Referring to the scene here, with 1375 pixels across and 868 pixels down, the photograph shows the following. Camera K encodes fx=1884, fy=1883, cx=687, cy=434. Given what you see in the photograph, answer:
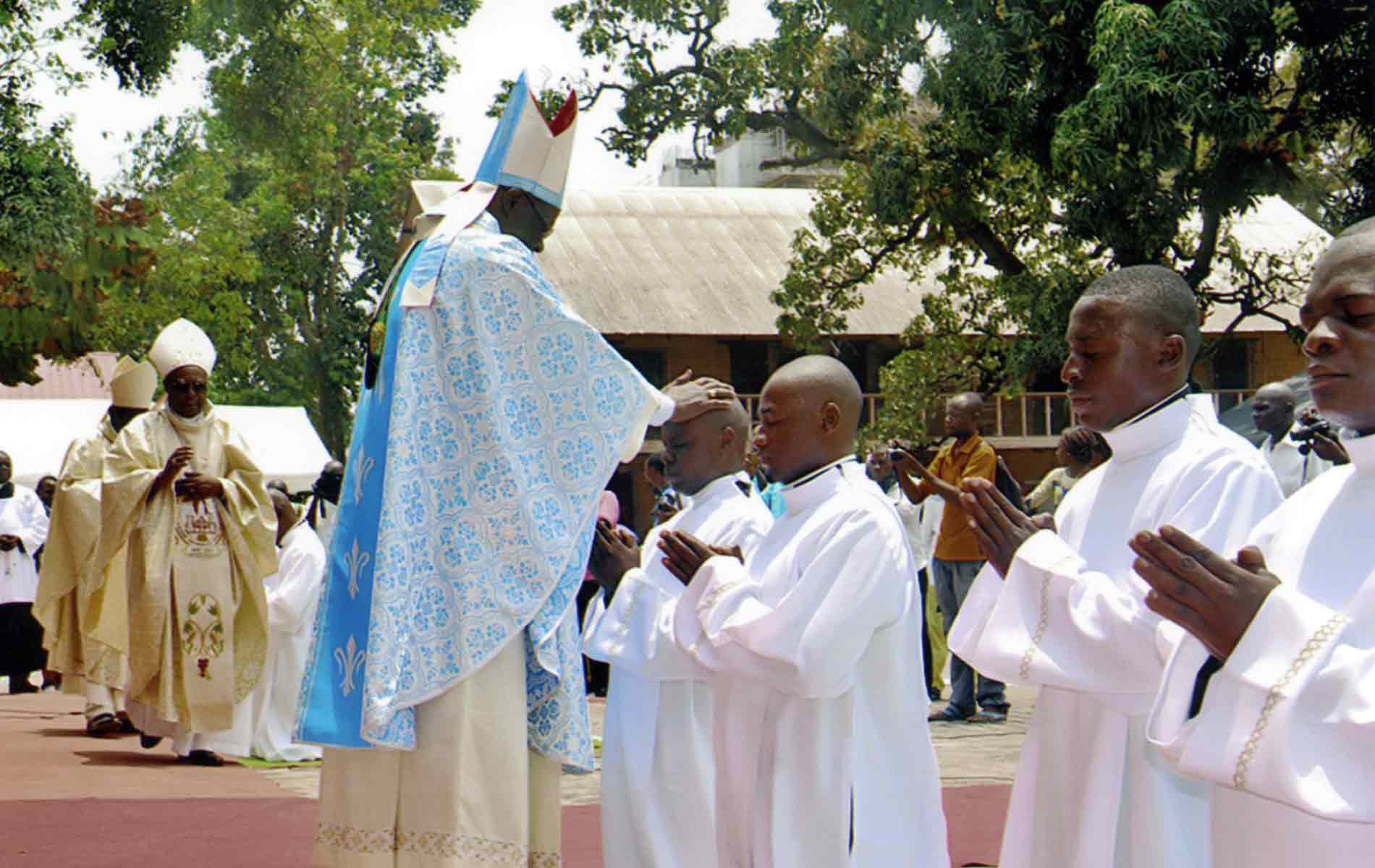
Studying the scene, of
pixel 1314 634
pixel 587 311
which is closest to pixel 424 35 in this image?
pixel 587 311

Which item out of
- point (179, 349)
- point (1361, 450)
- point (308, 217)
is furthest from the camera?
point (308, 217)

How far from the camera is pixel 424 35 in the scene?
2905cm

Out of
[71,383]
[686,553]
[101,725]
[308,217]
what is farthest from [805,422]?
[71,383]

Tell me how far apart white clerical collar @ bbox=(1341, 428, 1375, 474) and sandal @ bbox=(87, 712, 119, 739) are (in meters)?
10.6

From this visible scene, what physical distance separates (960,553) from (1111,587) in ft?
26.8

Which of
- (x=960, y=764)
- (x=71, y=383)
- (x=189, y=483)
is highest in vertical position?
(x=71, y=383)

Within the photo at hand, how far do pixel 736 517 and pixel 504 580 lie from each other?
1.27m

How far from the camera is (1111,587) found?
3697mm

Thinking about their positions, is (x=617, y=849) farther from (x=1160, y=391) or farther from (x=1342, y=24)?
(x=1342, y=24)

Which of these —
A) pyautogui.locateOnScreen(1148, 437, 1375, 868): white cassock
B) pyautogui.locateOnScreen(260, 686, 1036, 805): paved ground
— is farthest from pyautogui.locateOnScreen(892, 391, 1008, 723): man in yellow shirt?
pyautogui.locateOnScreen(1148, 437, 1375, 868): white cassock

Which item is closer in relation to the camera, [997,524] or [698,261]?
[997,524]

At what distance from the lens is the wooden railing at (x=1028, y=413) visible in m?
34.7

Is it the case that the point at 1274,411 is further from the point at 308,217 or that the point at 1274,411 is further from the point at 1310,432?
the point at 308,217

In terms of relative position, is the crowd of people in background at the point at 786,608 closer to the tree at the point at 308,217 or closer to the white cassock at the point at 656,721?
the white cassock at the point at 656,721
